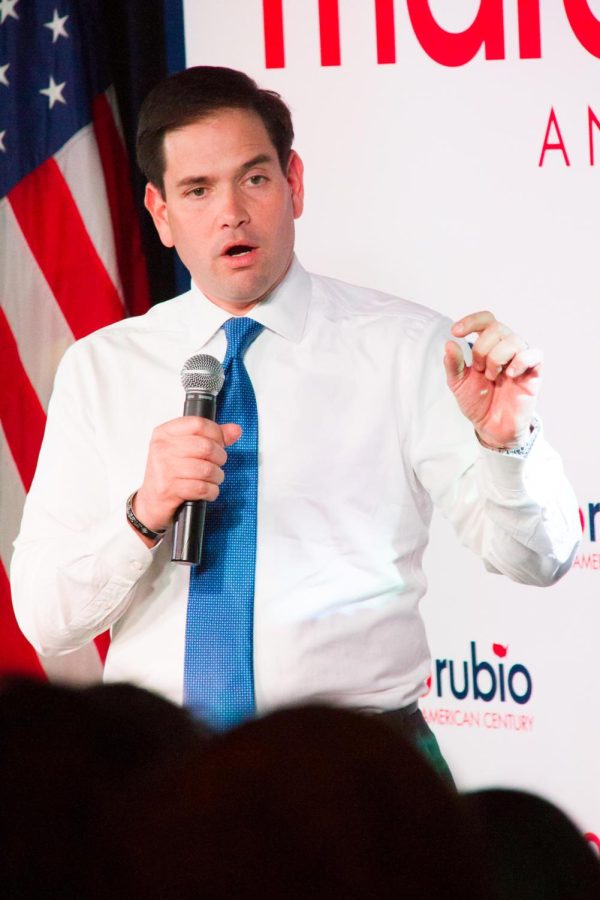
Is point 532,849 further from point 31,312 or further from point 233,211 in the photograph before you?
point 31,312

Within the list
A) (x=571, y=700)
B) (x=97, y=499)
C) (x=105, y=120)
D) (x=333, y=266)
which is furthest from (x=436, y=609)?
(x=105, y=120)

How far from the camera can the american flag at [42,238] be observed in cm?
362

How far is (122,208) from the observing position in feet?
12.2

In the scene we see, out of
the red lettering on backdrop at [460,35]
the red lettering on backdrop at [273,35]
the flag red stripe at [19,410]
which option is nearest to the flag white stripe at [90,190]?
the flag red stripe at [19,410]

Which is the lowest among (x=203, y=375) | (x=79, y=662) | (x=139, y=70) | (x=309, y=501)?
(x=79, y=662)

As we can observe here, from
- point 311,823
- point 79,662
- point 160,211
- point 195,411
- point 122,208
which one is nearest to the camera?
point 311,823

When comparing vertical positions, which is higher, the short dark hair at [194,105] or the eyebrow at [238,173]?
the short dark hair at [194,105]

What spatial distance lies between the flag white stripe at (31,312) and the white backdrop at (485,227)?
768 mm

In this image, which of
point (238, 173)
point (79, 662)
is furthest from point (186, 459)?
point (79, 662)

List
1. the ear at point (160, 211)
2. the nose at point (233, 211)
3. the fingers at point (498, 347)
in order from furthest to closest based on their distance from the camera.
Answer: the ear at point (160, 211)
the nose at point (233, 211)
the fingers at point (498, 347)

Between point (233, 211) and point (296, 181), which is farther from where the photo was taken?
point (296, 181)

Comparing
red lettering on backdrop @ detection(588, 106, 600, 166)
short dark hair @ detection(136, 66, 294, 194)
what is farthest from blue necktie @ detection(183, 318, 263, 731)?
red lettering on backdrop @ detection(588, 106, 600, 166)

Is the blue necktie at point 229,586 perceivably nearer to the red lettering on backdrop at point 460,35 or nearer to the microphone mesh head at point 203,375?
the microphone mesh head at point 203,375

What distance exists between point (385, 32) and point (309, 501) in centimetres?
138
